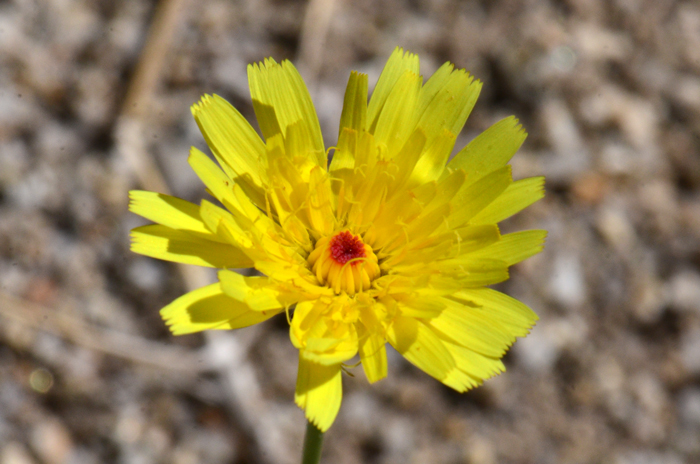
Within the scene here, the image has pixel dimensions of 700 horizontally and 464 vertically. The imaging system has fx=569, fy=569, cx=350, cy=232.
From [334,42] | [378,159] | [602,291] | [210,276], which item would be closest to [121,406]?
[210,276]

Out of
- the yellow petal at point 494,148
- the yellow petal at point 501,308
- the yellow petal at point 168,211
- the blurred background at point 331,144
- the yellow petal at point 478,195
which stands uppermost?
the yellow petal at point 494,148

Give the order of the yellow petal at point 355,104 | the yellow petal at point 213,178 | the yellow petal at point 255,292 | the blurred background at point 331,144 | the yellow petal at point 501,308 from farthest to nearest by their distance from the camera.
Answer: the blurred background at point 331,144 < the yellow petal at point 355,104 < the yellow petal at point 501,308 < the yellow petal at point 213,178 < the yellow petal at point 255,292

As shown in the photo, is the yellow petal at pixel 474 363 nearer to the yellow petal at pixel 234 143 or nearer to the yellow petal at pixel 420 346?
the yellow petal at pixel 420 346

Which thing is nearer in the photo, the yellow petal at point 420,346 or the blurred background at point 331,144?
the yellow petal at point 420,346

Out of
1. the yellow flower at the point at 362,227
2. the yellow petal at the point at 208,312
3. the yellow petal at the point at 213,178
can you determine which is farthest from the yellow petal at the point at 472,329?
the yellow petal at the point at 213,178

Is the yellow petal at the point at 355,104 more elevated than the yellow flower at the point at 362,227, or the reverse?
the yellow petal at the point at 355,104

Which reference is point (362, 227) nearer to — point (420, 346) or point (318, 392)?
point (420, 346)
